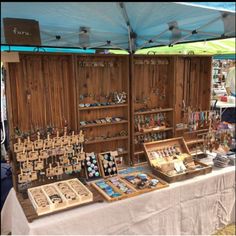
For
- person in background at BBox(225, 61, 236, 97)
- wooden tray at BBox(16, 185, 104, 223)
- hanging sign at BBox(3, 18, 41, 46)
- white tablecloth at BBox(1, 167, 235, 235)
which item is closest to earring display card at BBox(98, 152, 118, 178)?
wooden tray at BBox(16, 185, 104, 223)

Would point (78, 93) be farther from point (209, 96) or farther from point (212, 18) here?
point (209, 96)

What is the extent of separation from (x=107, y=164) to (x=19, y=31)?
133 centimetres

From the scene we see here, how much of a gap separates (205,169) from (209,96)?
987mm

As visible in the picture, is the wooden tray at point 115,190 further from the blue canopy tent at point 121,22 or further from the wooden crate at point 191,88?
the blue canopy tent at point 121,22

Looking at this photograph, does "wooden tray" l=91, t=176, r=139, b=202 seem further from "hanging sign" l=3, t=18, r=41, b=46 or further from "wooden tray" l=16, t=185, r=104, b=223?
"hanging sign" l=3, t=18, r=41, b=46

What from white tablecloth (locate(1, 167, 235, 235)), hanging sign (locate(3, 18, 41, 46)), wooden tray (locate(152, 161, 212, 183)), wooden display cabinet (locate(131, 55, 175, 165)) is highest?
hanging sign (locate(3, 18, 41, 46))

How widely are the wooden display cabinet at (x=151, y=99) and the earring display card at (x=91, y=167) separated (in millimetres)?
461

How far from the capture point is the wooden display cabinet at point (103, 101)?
94.7 inches

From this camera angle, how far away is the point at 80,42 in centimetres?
289

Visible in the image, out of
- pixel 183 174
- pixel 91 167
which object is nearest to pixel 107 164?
pixel 91 167

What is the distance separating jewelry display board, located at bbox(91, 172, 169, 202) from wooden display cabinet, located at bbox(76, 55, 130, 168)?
1.22 ft

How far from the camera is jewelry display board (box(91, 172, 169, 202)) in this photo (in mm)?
1968

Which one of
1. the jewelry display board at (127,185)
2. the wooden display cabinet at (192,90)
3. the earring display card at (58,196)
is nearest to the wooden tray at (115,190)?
the jewelry display board at (127,185)

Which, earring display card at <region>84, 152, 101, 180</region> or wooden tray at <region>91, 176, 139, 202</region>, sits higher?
earring display card at <region>84, 152, 101, 180</region>
